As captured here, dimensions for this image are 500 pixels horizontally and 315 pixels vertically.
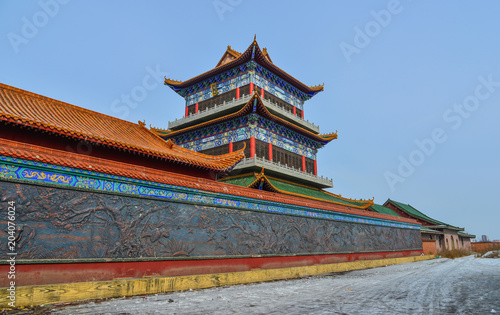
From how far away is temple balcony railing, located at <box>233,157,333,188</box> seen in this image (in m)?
20.3

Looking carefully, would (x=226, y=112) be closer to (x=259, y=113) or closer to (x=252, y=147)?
(x=259, y=113)

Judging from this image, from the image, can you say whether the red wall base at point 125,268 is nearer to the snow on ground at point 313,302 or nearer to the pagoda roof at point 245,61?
the snow on ground at point 313,302

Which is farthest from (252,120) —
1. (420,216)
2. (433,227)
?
(420,216)

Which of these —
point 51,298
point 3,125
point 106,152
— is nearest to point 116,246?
point 51,298

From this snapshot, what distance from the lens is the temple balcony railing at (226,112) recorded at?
23.0 m

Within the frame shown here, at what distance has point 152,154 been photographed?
1149cm

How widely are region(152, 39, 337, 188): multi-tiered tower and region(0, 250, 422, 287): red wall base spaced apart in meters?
8.73

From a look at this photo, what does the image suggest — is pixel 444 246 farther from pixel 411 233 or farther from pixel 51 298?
pixel 51 298

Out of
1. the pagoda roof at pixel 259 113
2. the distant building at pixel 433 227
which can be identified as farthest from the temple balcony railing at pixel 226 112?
the distant building at pixel 433 227

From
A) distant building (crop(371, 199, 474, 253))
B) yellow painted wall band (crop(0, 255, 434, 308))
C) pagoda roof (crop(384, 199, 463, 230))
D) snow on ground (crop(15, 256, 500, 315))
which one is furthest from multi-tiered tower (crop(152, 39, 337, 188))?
pagoda roof (crop(384, 199, 463, 230))

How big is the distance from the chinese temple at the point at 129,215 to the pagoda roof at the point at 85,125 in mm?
50

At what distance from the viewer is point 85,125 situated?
11.9 meters

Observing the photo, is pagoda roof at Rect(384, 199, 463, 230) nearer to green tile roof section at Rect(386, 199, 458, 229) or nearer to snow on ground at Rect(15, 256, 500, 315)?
green tile roof section at Rect(386, 199, 458, 229)

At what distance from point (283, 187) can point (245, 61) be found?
991cm
